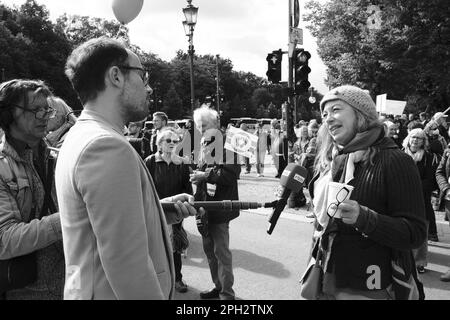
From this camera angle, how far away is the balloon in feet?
21.3

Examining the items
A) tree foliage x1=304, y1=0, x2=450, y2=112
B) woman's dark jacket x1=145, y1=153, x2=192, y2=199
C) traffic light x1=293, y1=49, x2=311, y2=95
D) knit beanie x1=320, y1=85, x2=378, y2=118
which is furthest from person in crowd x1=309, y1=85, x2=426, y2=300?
tree foliage x1=304, y1=0, x2=450, y2=112

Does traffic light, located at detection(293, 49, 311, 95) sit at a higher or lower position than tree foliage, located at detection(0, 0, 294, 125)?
lower

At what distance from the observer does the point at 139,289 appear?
5.02ft

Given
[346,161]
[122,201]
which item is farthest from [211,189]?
[122,201]

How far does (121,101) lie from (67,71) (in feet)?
0.95

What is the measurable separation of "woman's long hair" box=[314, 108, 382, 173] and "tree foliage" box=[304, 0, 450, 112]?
2145cm

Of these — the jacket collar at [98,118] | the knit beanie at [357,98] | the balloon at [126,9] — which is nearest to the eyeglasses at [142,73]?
the jacket collar at [98,118]

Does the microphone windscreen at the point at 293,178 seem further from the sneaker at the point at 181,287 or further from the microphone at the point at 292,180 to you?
the sneaker at the point at 181,287

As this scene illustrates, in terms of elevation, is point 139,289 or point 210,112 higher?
point 210,112

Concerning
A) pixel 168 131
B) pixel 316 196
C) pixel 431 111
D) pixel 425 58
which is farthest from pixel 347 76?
pixel 316 196

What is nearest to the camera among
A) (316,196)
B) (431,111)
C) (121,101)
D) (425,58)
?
(121,101)

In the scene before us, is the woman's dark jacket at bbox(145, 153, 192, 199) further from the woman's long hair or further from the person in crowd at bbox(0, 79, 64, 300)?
the person in crowd at bbox(0, 79, 64, 300)

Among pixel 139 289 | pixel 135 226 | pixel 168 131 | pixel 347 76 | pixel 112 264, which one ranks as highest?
pixel 347 76

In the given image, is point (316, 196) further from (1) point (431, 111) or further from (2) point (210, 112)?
(1) point (431, 111)
